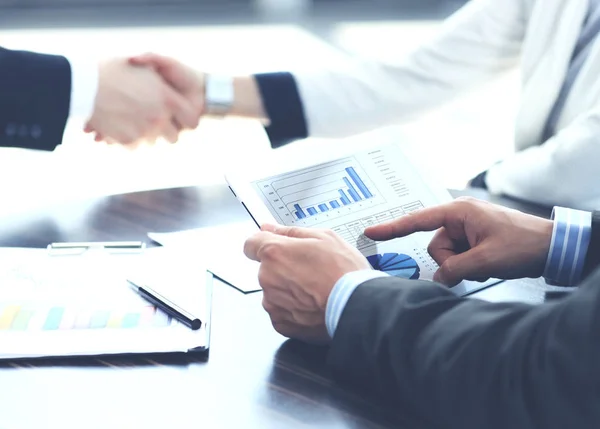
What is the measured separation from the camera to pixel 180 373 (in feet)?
2.49

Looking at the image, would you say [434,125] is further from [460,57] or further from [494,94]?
[460,57]

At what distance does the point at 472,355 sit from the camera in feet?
2.16

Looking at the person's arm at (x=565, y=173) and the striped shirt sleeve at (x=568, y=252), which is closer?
the striped shirt sleeve at (x=568, y=252)

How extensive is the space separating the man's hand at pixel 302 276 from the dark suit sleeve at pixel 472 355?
2.1 inches

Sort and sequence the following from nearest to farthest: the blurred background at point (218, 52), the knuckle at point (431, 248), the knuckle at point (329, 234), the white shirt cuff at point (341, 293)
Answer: the white shirt cuff at point (341, 293)
the knuckle at point (329, 234)
the knuckle at point (431, 248)
the blurred background at point (218, 52)

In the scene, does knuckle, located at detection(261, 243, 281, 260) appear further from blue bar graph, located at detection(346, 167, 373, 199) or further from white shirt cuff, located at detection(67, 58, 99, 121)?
white shirt cuff, located at detection(67, 58, 99, 121)

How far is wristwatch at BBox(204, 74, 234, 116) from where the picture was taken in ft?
4.46

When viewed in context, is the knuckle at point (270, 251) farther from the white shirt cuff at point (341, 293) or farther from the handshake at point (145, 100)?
the handshake at point (145, 100)

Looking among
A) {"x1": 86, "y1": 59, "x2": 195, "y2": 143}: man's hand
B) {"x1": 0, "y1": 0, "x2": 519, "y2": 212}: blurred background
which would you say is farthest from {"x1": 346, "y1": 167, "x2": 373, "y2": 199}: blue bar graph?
{"x1": 0, "y1": 0, "x2": 519, "y2": 212}: blurred background

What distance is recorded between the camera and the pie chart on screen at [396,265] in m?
0.91

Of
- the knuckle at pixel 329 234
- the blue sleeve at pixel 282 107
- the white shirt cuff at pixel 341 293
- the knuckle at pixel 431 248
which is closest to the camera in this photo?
the white shirt cuff at pixel 341 293

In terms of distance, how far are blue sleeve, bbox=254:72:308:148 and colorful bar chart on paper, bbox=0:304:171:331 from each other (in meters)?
0.57

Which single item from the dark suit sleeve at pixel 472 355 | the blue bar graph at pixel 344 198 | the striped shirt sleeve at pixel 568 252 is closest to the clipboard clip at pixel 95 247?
the blue bar graph at pixel 344 198

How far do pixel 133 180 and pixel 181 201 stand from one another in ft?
3.17
